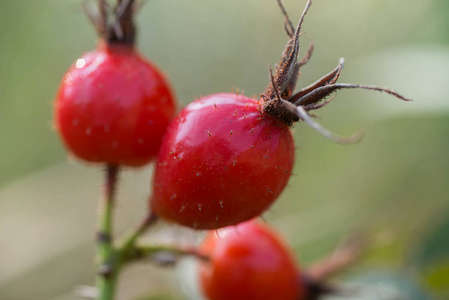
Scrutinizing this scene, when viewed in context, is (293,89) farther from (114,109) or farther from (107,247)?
(107,247)

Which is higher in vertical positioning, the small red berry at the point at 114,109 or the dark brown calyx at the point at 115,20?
the dark brown calyx at the point at 115,20

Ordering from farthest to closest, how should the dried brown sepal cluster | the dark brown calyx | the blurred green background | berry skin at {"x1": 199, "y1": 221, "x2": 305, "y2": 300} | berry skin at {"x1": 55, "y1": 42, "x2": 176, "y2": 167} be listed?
the blurred green background → berry skin at {"x1": 199, "y1": 221, "x2": 305, "y2": 300} → the dark brown calyx → berry skin at {"x1": 55, "y1": 42, "x2": 176, "y2": 167} → the dried brown sepal cluster

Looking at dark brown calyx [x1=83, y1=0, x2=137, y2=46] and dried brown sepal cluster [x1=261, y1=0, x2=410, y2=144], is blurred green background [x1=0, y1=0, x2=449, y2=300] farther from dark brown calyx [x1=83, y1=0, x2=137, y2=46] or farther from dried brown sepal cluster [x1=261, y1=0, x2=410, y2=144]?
dried brown sepal cluster [x1=261, y1=0, x2=410, y2=144]

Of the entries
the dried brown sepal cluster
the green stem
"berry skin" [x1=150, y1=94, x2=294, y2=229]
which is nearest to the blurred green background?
the green stem

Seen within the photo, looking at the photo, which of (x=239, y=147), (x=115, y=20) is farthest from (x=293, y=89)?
(x=115, y=20)

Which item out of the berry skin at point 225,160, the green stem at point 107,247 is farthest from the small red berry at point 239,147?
the green stem at point 107,247

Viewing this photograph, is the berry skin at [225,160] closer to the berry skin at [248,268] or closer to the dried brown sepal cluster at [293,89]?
the dried brown sepal cluster at [293,89]
